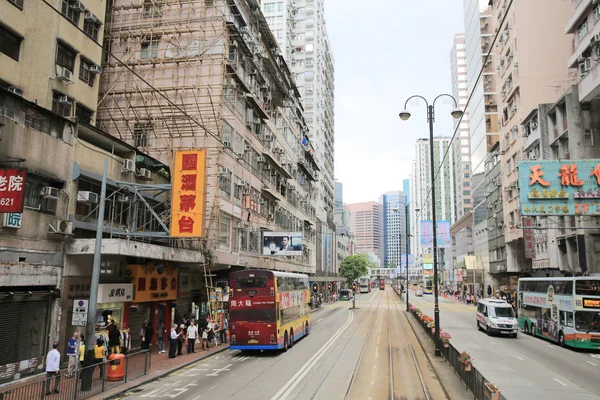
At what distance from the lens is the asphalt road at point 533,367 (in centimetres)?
1510

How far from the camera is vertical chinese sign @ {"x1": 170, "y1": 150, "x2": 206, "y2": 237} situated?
22.3 m

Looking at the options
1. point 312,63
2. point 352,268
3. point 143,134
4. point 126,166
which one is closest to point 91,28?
point 143,134

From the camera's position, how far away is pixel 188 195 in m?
22.8

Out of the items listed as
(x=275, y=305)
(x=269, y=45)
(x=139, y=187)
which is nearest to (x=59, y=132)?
(x=139, y=187)

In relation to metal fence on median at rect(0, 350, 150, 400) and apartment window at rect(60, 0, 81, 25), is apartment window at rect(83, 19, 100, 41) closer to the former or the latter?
apartment window at rect(60, 0, 81, 25)

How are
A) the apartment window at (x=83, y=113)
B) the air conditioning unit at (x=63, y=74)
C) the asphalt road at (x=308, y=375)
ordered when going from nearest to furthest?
the asphalt road at (x=308, y=375) → the air conditioning unit at (x=63, y=74) → the apartment window at (x=83, y=113)

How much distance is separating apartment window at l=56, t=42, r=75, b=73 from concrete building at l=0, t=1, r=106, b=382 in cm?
8

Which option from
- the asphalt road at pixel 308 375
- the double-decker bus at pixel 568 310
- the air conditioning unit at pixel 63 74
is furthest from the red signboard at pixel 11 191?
the double-decker bus at pixel 568 310

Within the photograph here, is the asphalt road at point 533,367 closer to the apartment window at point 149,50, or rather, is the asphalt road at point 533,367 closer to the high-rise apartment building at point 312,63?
the apartment window at point 149,50

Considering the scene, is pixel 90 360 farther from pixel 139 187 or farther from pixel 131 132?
pixel 131 132

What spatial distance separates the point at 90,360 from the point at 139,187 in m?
8.89

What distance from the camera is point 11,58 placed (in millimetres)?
19375

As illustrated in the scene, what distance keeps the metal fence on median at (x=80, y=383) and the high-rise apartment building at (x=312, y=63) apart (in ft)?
215

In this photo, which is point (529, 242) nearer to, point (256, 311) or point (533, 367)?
point (533, 367)
